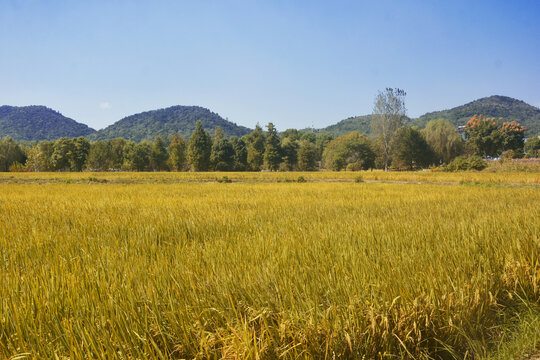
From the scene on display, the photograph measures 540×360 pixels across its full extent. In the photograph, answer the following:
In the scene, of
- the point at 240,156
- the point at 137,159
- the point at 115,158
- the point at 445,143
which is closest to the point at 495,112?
the point at 445,143

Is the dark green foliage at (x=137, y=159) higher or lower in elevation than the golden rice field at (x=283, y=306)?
higher

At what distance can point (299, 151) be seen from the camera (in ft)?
196

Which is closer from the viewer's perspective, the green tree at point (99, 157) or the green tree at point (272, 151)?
the green tree at point (272, 151)

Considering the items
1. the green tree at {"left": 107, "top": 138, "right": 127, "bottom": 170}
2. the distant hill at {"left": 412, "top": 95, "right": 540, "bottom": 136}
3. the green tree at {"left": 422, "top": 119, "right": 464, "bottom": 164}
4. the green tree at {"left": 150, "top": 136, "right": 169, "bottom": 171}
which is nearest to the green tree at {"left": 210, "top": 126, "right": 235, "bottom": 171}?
the green tree at {"left": 150, "top": 136, "right": 169, "bottom": 171}

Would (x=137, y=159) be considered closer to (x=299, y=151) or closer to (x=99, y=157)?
(x=99, y=157)

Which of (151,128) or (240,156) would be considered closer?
(240,156)

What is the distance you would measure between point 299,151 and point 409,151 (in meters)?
21.6

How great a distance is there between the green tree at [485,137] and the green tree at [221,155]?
152 feet

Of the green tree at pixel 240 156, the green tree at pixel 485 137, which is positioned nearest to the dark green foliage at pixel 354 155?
the green tree at pixel 485 137

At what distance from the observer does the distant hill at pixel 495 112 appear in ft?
420

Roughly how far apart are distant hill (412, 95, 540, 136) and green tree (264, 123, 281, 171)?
119386 millimetres

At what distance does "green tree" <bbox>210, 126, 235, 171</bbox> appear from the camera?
56781mm

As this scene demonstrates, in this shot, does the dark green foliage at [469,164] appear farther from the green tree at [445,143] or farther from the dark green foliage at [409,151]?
the green tree at [445,143]

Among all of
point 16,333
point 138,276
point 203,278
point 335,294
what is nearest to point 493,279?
point 335,294
